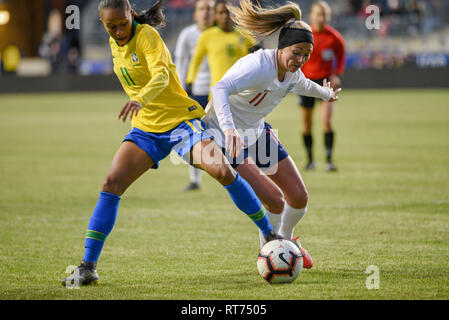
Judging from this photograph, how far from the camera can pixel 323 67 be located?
1201 centimetres

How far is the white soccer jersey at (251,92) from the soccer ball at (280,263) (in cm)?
91

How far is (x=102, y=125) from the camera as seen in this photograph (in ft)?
67.4

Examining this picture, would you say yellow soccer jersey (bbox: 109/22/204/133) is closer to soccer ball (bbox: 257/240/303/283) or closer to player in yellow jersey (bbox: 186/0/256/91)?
soccer ball (bbox: 257/240/303/283)

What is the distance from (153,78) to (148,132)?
482mm

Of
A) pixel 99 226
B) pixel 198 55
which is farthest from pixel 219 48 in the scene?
pixel 99 226

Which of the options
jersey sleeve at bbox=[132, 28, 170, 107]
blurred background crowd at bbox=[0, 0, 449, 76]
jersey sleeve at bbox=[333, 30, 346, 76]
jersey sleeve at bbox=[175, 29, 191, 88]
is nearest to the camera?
jersey sleeve at bbox=[132, 28, 170, 107]

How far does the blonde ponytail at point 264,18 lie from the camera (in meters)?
5.50

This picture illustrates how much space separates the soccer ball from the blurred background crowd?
25923 millimetres

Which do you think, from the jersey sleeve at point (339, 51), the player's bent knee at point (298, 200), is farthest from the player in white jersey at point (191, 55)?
the player's bent knee at point (298, 200)

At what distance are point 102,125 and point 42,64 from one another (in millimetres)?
22359

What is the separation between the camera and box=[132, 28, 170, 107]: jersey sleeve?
506cm

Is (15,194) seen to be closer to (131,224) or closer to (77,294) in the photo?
(131,224)
